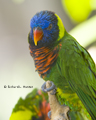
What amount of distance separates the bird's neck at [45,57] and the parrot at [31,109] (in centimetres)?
36

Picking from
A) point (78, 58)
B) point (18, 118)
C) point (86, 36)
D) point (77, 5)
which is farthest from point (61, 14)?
point (18, 118)

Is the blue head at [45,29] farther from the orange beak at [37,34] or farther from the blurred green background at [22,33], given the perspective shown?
the blurred green background at [22,33]

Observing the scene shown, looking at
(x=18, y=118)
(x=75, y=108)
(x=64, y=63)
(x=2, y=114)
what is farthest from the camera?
(x=2, y=114)

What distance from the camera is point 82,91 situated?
0.83 m

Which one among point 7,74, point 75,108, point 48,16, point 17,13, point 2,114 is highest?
point 17,13

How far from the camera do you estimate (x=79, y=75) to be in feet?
2.71

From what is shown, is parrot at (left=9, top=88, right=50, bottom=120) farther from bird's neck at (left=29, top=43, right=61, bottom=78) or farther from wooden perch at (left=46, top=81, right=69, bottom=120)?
bird's neck at (left=29, top=43, right=61, bottom=78)

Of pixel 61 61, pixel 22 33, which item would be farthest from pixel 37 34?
pixel 22 33

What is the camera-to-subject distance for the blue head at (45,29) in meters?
0.82

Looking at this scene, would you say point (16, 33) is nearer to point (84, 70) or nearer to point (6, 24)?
point (6, 24)

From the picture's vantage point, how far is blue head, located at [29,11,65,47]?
0.82 metres

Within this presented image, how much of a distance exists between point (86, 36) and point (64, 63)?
72 centimetres

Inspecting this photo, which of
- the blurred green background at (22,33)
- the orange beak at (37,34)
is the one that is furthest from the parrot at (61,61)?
the blurred green background at (22,33)

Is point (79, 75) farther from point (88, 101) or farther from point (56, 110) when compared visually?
point (56, 110)
